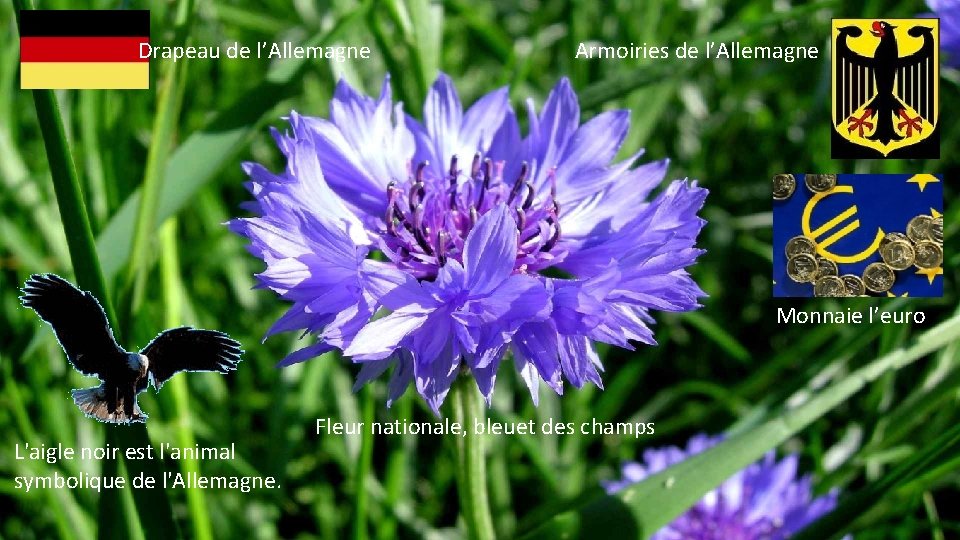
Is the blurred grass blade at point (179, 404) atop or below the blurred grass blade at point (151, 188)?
below

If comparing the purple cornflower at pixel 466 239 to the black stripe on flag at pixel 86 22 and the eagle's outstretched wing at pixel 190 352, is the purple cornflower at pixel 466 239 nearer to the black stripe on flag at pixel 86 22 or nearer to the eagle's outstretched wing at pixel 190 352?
the eagle's outstretched wing at pixel 190 352

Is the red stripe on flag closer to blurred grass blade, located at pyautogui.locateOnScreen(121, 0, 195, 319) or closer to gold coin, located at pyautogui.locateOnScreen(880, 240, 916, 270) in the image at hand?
blurred grass blade, located at pyautogui.locateOnScreen(121, 0, 195, 319)

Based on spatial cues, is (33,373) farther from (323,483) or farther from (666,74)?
(666,74)

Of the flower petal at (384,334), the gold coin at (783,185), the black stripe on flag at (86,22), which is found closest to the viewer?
the flower petal at (384,334)

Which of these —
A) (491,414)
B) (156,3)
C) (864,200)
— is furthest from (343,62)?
(864,200)

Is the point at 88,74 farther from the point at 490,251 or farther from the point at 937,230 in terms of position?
the point at 937,230

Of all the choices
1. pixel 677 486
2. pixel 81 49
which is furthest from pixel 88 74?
pixel 677 486

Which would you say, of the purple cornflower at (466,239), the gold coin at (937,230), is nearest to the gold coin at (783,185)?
the gold coin at (937,230)

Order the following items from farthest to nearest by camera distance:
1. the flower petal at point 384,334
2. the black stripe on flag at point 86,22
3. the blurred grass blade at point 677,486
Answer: the black stripe on flag at point 86,22
the blurred grass blade at point 677,486
the flower petal at point 384,334
